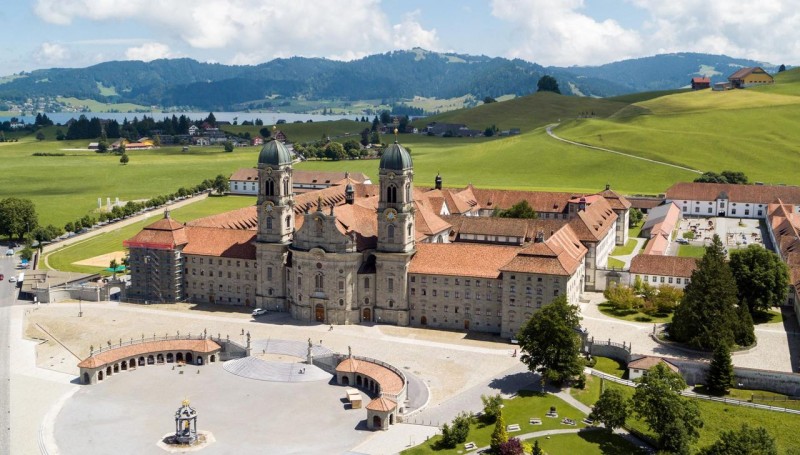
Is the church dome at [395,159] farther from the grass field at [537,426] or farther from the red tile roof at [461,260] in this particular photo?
the grass field at [537,426]

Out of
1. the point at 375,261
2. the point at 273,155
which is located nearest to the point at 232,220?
the point at 273,155

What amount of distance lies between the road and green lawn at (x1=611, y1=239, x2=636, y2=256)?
101139 millimetres

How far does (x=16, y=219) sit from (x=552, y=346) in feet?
415

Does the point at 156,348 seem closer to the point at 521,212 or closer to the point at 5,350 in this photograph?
the point at 5,350

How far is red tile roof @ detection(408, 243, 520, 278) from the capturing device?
109 m

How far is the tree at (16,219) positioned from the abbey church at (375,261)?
57108 millimetres

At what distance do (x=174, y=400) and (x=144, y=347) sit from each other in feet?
46.9

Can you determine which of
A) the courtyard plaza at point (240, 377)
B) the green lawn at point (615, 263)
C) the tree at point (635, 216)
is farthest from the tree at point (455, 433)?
the tree at point (635, 216)

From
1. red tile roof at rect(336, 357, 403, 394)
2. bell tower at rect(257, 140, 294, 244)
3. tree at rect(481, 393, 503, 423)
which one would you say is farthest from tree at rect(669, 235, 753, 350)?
bell tower at rect(257, 140, 294, 244)

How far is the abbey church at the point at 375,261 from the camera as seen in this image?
354 ft

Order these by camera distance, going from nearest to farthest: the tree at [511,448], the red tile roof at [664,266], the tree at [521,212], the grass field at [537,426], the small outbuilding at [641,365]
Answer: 1. the tree at [511,448]
2. the grass field at [537,426]
3. the small outbuilding at [641,365]
4. the red tile roof at [664,266]
5. the tree at [521,212]

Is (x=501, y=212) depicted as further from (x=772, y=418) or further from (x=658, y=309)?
(x=772, y=418)

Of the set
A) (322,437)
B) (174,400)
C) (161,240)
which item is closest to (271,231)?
(161,240)

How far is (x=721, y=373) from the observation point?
3366 inches
